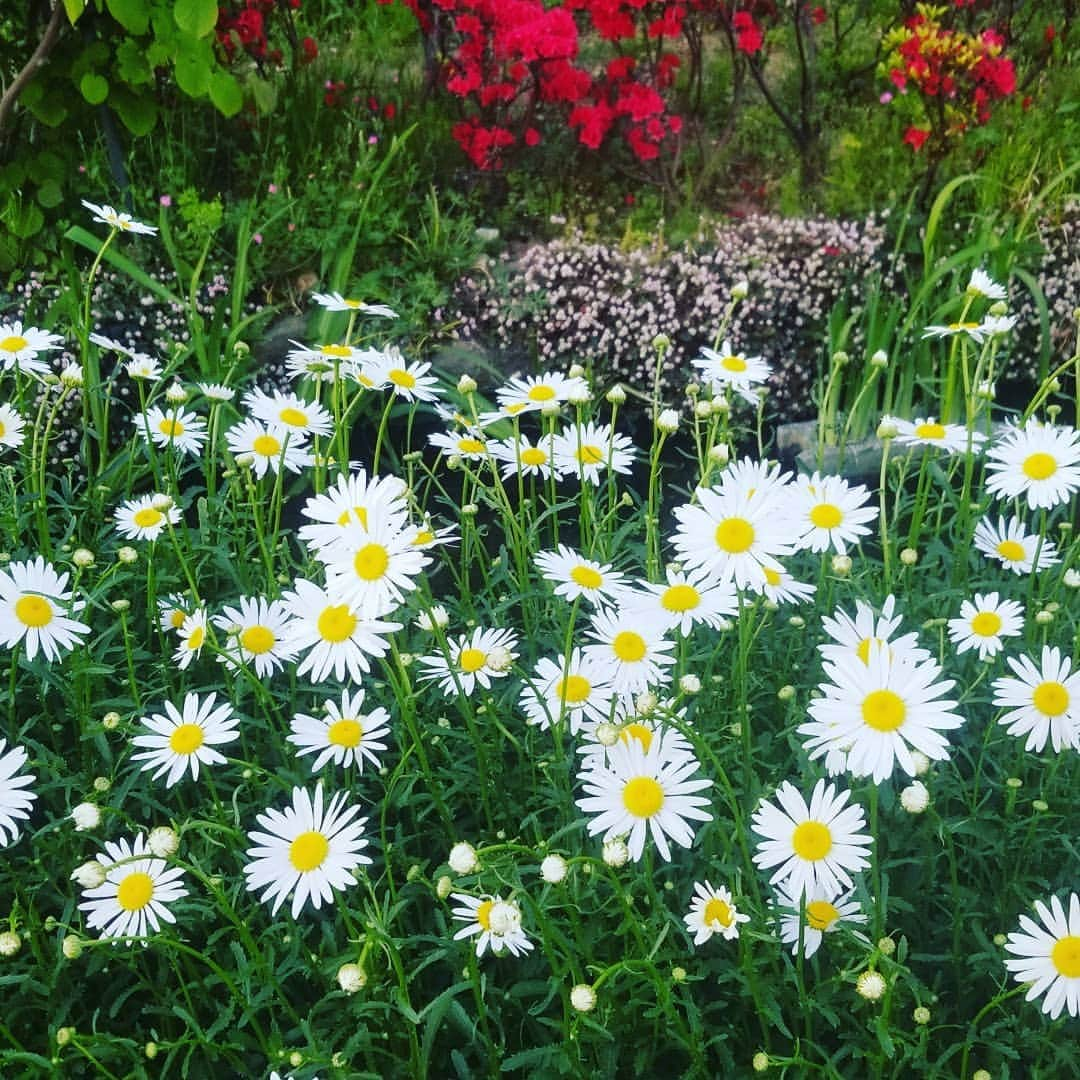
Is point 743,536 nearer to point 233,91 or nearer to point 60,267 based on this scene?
point 233,91

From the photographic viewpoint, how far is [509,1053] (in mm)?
1577

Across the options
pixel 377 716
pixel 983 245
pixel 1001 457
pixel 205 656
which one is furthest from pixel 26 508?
pixel 983 245

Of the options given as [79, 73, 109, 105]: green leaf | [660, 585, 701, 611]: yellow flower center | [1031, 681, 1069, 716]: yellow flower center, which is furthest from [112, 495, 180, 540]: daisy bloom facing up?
[79, 73, 109, 105]: green leaf

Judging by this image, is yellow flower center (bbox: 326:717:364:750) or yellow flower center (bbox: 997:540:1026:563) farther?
yellow flower center (bbox: 997:540:1026:563)

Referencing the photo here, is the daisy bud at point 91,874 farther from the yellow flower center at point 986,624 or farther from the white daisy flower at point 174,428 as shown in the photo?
the yellow flower center at point 986,624

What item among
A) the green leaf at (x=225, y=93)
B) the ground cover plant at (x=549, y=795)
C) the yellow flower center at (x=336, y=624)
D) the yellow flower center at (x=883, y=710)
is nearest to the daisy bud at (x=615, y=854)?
the ground cover plant at (x=549, y=795)

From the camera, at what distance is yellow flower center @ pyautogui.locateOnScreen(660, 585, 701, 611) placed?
150 centimetres

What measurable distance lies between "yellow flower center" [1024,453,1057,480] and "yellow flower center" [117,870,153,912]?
1.43 m

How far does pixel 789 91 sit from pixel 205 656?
3515mm

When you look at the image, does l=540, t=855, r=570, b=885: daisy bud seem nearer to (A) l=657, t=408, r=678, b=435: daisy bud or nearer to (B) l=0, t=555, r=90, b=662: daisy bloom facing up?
(A) l=657, t=408, r=678, b=435: daisy bud

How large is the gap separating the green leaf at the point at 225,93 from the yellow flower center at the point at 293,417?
1362 millimetres

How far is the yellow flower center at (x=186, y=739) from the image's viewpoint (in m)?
1.52

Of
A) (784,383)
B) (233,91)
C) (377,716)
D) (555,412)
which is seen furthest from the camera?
(784,383)

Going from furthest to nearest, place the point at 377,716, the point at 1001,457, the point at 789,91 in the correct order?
the point at 789,91 < the point at 1001,457 < the point at 377,716
